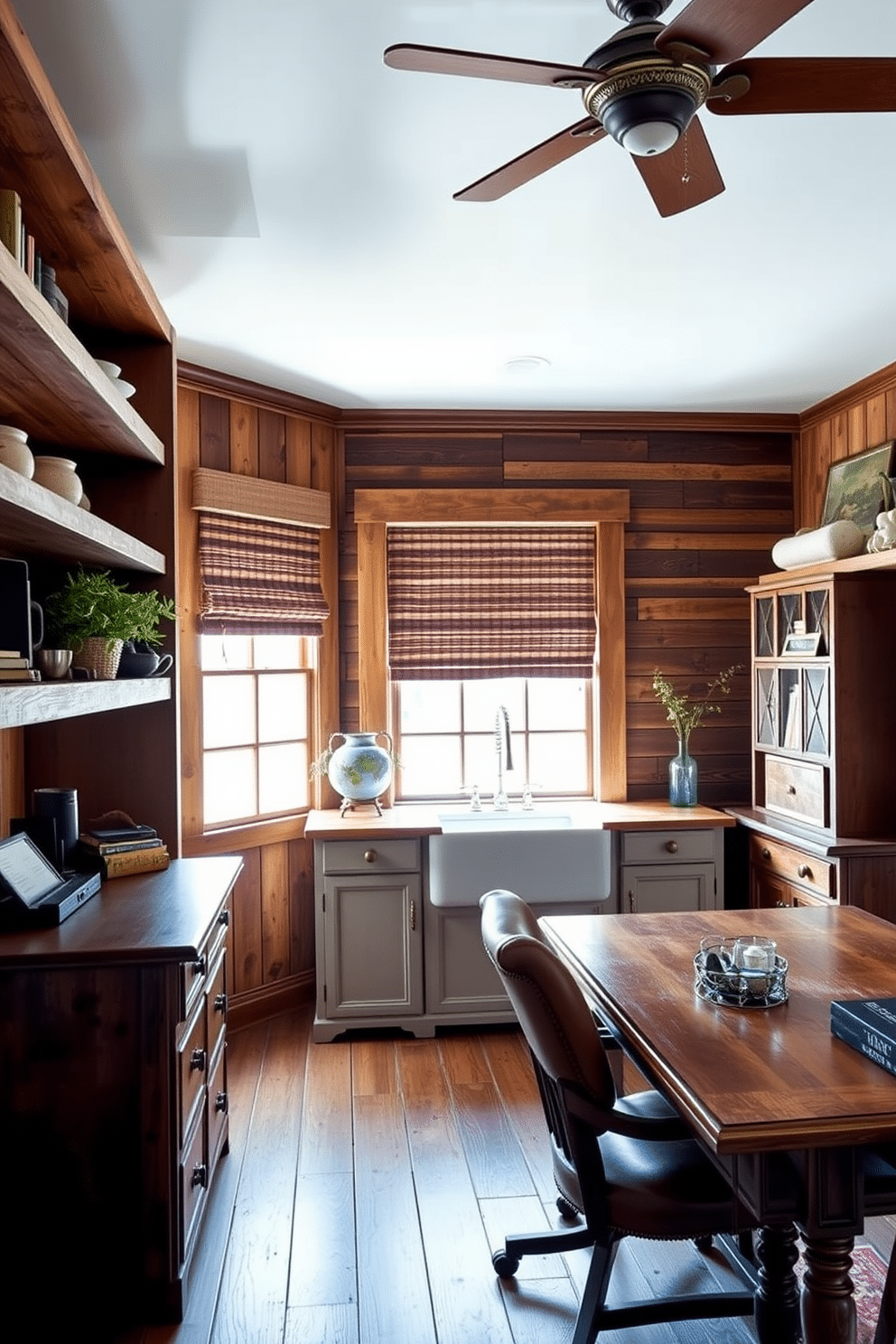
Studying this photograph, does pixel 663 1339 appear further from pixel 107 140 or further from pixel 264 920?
pixel 107 140

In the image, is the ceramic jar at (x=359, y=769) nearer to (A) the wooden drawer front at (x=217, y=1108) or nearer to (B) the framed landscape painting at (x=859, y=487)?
(A) the wooden drawer front at (x=217, y=1108)

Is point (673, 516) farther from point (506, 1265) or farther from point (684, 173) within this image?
point (506, 1265)

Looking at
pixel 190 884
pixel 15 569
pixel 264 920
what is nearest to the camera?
pixel 15 569

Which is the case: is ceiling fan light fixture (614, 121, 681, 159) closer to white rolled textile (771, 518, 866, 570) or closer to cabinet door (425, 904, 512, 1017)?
white rolled textile (771, 518, 866, 570)

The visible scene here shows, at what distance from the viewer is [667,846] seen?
12.7 ft

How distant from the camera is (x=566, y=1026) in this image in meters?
1.72

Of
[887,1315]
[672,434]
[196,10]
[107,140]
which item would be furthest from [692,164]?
[672,434]

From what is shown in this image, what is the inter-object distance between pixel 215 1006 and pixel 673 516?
3.00 metres

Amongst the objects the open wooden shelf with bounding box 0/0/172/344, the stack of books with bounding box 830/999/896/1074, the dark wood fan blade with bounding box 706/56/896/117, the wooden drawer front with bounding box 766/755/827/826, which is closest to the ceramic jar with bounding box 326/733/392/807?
the wooden drawer front with bounding box 766/755/827/826

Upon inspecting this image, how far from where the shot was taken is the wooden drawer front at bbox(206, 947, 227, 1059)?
2.51 metres

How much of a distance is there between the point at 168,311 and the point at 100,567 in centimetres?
95

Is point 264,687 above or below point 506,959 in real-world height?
above

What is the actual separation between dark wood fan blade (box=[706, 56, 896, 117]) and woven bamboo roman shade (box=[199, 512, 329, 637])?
266 cm

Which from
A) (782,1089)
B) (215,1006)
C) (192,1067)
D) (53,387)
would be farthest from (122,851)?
(782,1089)
